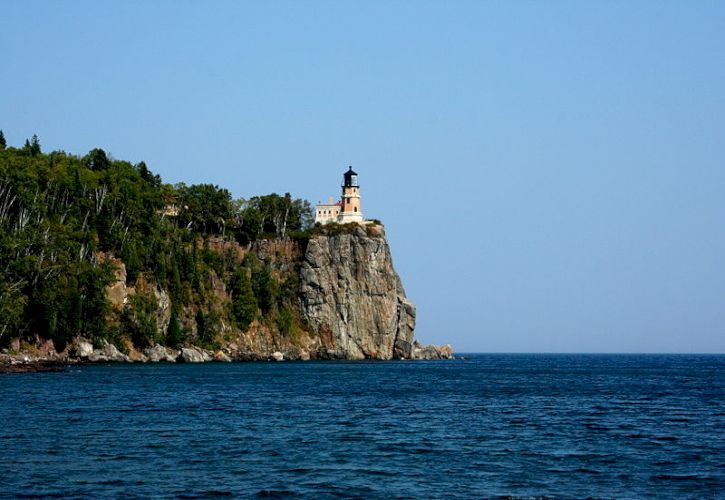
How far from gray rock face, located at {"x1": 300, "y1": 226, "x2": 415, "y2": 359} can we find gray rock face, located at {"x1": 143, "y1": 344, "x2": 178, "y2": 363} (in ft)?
114

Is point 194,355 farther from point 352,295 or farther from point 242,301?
point 352,295

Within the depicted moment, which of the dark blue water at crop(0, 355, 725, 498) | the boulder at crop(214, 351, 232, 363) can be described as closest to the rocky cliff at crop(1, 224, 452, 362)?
the boulder at crop(214, 351, 232, 363)

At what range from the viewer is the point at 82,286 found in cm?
11375

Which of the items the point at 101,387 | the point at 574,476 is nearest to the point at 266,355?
the point at 101,387

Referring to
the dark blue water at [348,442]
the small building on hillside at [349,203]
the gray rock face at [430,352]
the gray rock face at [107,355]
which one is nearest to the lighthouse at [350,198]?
the small building on hillside at [349,203]

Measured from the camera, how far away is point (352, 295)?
160125 millimetres

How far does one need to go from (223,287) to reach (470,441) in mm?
103384

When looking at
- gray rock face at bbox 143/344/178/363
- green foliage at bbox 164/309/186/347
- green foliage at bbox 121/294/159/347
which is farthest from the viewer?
green foliage at bbox 164/309/186/347

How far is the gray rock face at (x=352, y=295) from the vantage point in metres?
157

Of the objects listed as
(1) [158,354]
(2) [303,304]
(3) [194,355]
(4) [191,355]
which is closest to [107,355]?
(1) [158,354]

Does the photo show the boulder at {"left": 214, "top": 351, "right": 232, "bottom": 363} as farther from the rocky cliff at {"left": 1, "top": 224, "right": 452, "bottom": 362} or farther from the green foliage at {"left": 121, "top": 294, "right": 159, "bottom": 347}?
the green foliage at {"left": 121, "top": 294, "right": 159, "bottom": 347}

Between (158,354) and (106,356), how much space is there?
34.3ft

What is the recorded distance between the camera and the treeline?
107625mm

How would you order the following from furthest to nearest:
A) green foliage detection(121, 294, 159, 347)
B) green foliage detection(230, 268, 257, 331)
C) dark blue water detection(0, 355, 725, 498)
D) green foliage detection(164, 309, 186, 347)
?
green foliage detection(230, 268, 257, 331), green foliage detection(164, 309, 186, 347), green foliage detection(121, 294, 159, 347), dark blue water detection(0, 355, 725, 498)
